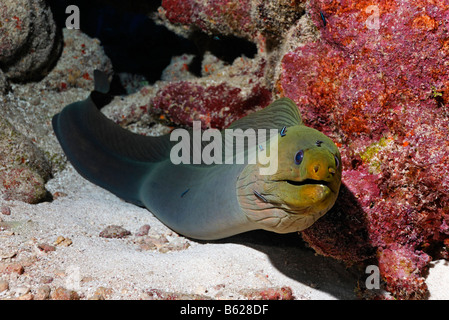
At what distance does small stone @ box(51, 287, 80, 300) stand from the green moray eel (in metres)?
0.93

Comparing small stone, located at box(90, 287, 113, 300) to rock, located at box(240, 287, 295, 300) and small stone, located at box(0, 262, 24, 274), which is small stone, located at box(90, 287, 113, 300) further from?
rock, located at box(240, 287, 295, 300)

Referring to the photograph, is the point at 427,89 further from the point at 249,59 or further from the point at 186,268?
the point at 249,59

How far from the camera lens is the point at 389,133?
215cm

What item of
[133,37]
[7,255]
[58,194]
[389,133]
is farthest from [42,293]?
[133,37]

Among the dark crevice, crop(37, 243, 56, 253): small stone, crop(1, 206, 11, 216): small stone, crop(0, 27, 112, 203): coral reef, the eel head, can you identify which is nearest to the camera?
the eel head

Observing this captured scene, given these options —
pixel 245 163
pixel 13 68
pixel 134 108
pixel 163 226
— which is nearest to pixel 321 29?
pixel 245 163

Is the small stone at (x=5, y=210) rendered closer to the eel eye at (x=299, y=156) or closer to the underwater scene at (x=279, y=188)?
the underwater scene at (x=279, y=188)

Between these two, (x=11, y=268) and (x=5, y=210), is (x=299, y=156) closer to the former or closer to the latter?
(x=11, y=268)

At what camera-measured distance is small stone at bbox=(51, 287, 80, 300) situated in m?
1.79

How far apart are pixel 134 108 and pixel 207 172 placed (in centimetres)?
207

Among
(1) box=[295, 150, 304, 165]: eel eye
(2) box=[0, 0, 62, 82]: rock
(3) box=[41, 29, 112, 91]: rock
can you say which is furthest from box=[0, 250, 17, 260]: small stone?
(3) box=[41, 29, 112, 91]: rock

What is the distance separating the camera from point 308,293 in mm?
2182

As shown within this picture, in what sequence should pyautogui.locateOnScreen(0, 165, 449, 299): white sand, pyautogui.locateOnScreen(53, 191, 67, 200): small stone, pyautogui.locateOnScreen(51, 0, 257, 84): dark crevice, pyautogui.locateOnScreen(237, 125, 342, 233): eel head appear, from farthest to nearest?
pyautogui.locateOnScreen(51, 0, 257, 84): dark crevice → pyautogui.locateOnScreen(53, 191, 67, 200): small stone → pyautogui.locateOnScreen(0, 165, 449, 299): white sand → pyautogui.locateOnScreen(237, 125, 342, 233): eel head

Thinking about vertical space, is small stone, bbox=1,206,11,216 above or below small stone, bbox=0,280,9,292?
above
